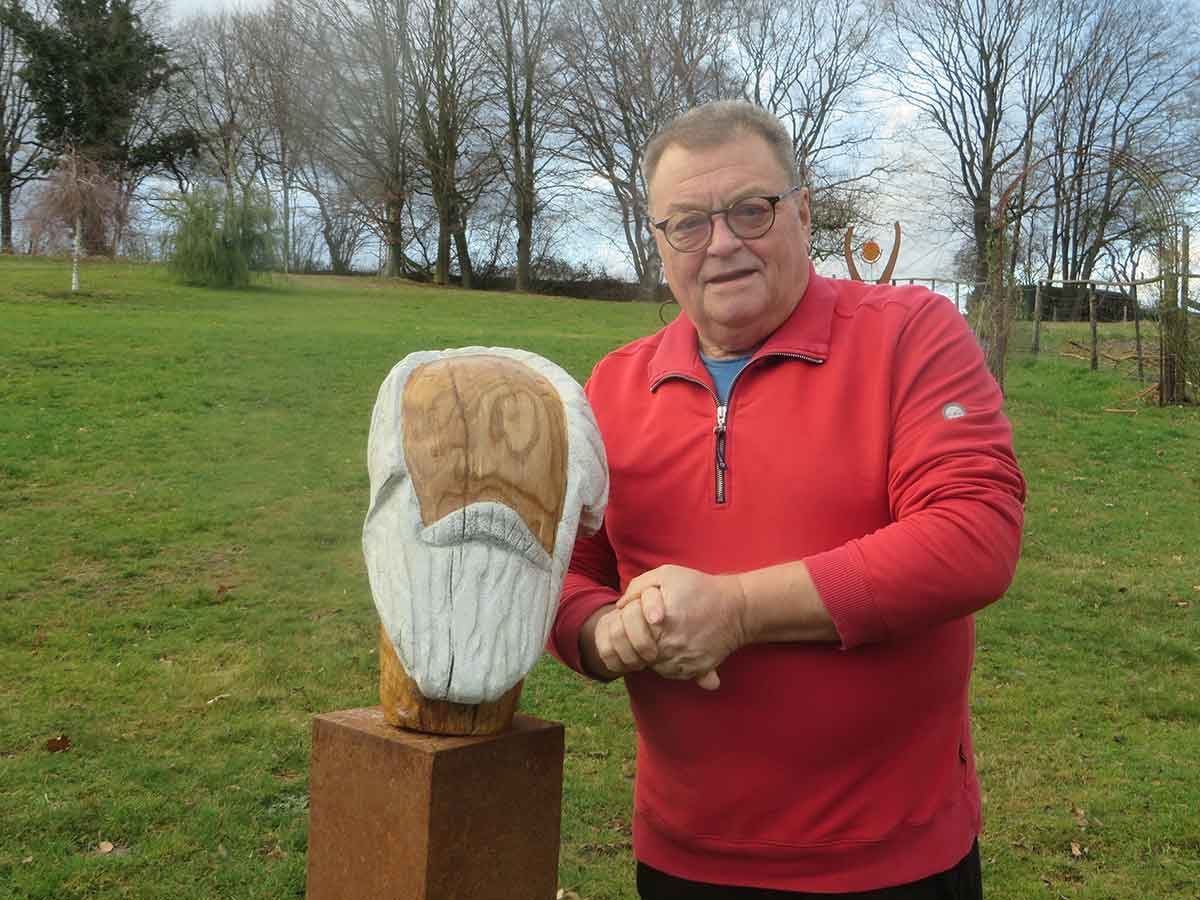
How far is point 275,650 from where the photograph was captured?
545 cm

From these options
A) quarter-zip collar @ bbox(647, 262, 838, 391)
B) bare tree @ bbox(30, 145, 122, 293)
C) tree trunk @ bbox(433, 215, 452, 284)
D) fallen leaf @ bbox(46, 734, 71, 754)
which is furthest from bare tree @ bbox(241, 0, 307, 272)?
quarter-zip collar @ bbox(647, 262, 838, 391)

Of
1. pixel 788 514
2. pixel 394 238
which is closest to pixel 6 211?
pixel 394 238

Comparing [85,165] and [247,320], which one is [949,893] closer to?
[247,320]

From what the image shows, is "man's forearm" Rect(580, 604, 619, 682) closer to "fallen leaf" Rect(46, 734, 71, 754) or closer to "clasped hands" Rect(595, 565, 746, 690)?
"clasped hands" Rect(595, 565, 746, 690)

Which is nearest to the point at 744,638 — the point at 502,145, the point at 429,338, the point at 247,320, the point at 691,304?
the point at 691,304

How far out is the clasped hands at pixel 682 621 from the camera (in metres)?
1.44

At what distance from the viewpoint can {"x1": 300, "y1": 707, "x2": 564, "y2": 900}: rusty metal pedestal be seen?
1519 mm

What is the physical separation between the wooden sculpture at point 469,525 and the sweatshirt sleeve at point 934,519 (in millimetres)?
396

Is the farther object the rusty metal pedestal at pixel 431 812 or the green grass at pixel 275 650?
the green grass at pixel 275 650

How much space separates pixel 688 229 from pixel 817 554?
557mm

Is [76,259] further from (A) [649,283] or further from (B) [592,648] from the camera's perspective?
(B) [592,648]

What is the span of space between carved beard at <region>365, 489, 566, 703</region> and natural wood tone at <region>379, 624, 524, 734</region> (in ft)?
0.17

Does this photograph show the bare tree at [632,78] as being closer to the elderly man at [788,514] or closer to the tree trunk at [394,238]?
the tree trunk at [394,238]

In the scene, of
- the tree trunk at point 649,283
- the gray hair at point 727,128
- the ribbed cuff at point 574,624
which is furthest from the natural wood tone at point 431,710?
the tree trunk at point 649,283
